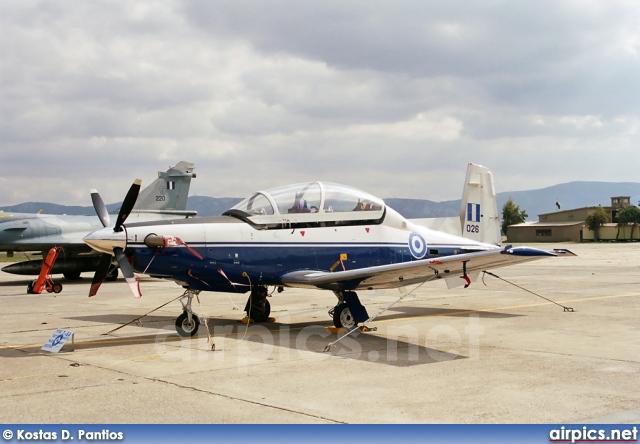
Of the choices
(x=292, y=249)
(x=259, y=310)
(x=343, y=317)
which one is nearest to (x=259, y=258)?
(x=292, y=249)

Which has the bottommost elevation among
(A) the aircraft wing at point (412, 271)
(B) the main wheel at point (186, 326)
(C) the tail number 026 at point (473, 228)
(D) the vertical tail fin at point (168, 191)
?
(B) the main wheel at point (186, 326)

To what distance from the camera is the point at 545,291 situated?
1900cm

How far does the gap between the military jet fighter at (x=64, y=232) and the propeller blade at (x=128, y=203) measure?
15.1 metres

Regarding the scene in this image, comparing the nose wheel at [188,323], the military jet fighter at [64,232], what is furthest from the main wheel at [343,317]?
the military jet fighter at [64,232]

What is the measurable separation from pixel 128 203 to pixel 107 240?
0.73 meters

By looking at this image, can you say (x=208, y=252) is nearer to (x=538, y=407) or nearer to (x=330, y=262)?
(x=330, y=262)

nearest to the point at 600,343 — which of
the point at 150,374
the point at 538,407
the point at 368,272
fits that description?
the point at 368,272

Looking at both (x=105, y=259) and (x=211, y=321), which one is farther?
(x=211, y=321)

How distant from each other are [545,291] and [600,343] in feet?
31.0

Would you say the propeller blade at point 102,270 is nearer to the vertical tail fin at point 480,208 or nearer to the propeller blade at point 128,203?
the propeller blade at point 128,203

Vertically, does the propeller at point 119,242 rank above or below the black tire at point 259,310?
above

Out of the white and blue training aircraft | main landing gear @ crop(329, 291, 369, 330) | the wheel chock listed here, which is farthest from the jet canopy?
the wheel chock

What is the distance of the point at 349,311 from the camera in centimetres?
1142

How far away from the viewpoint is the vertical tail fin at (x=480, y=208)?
14109mm
